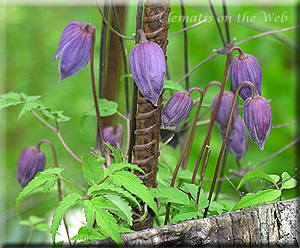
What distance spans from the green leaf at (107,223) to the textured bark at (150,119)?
142mm

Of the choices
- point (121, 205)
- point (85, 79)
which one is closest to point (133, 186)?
point (121, 205)

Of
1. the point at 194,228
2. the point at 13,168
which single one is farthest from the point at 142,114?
the point at 13,168

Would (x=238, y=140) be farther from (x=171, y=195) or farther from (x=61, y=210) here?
(x=61, y=210)

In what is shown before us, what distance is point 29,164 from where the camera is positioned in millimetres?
773

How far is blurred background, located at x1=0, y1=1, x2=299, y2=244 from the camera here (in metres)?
1.61

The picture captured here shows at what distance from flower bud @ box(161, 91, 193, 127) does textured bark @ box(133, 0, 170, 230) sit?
0.01 m

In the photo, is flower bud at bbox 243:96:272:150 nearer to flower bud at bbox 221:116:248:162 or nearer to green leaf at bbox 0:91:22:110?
flower bud at bbox 221:116:248:162

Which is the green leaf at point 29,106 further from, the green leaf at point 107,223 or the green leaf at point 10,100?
the green leaf at point 107,223

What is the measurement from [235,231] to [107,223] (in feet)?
0.55

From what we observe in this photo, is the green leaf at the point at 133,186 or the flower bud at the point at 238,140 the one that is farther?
the flower bud at the point at 238,140

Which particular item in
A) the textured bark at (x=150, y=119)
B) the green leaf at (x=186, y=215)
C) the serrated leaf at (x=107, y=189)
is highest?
the textured bark at (x=150, y=119)

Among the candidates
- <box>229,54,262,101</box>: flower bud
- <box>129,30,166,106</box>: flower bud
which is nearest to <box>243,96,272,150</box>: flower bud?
<box>229,54,262,101</box>: flower bud

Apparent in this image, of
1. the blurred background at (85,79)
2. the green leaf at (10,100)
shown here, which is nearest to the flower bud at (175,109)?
the green leaf at (10,100)

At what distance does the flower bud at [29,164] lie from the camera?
773 millimetres
